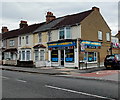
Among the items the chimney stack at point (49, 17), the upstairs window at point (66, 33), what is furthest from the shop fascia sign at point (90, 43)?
the chimney stack at point (49, 17)

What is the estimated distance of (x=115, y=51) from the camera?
94.0ft

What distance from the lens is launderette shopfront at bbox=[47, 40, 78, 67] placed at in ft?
74.3

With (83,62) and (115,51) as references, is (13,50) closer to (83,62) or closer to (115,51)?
(83,62)

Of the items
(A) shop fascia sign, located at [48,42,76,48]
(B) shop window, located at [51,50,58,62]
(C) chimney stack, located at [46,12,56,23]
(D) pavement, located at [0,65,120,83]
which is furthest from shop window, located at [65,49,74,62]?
(C) chimney stack, located at [46,12,56,23]

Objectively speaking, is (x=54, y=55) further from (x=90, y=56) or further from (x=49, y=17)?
(x=49, y=17)

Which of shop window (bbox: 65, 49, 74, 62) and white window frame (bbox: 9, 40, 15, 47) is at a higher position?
white window frame (bbox: 9, 40, 15, 47)

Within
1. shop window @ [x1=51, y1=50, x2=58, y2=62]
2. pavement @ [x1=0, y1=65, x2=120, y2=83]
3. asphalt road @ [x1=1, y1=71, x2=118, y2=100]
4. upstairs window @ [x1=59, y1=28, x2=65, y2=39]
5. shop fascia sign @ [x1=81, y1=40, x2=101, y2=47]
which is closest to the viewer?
asphalt road @ [x1=1, y1=71, x2=118, y2=100]

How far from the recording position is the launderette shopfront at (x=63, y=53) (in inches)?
892

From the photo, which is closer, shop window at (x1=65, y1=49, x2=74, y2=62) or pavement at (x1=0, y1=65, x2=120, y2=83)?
pavement at (x1=0, y1=65, x2=120, y2=83)

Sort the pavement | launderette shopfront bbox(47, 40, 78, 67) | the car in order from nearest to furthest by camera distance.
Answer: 1. the pavement
2. the car
3. launderette shopfront bbox(47, 40, 78, 67)

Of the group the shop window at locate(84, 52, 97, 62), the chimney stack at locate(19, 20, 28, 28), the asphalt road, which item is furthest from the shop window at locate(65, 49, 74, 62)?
the chimney stack at locate(19, 20, 28, 28)

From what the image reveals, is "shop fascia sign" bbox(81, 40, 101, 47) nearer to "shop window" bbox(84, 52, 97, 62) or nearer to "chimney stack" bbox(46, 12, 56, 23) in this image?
"shop window" bbox(84, 52, 97, 62)

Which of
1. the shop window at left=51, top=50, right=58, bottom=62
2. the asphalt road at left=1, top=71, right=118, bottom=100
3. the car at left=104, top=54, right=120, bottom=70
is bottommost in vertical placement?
the asphalt road at left=1, top=71, right=118, bottom=100

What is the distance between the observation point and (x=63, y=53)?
24.1m
